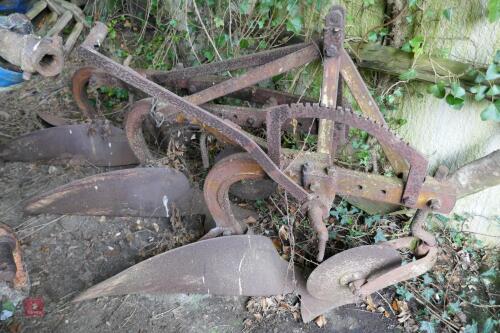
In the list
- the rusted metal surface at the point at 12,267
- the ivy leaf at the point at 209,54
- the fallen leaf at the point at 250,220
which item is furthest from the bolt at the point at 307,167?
the ivy leaf at the point at 209,54

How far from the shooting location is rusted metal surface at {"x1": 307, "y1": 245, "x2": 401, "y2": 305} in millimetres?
2436

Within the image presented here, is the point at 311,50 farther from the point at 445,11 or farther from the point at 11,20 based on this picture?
the point at 11,20

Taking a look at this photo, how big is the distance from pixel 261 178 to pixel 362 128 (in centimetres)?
73

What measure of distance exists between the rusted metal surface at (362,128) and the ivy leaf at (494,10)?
865 mm

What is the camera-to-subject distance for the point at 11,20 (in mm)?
3695

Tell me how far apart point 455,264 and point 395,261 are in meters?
0.69

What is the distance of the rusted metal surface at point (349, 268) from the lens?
244 cm

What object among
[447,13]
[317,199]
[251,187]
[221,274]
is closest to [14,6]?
[251,187]

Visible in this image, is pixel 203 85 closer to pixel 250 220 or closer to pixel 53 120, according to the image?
pixel 250 220

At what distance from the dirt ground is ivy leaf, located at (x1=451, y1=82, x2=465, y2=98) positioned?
1.39 meters

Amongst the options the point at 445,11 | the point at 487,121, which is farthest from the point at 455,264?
the point at 445,11

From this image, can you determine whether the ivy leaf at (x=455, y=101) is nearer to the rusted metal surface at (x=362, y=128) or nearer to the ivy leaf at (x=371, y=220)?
the rusted metal surface at (x=362, y=128)

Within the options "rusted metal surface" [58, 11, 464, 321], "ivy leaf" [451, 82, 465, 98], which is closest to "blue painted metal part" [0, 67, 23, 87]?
"rusted metal surface" [58, 11, 464, 321]

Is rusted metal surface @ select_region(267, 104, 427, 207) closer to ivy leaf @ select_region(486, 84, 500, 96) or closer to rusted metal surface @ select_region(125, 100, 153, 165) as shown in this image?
ivy leaf @ select_region(486, 84, 500, 96)
